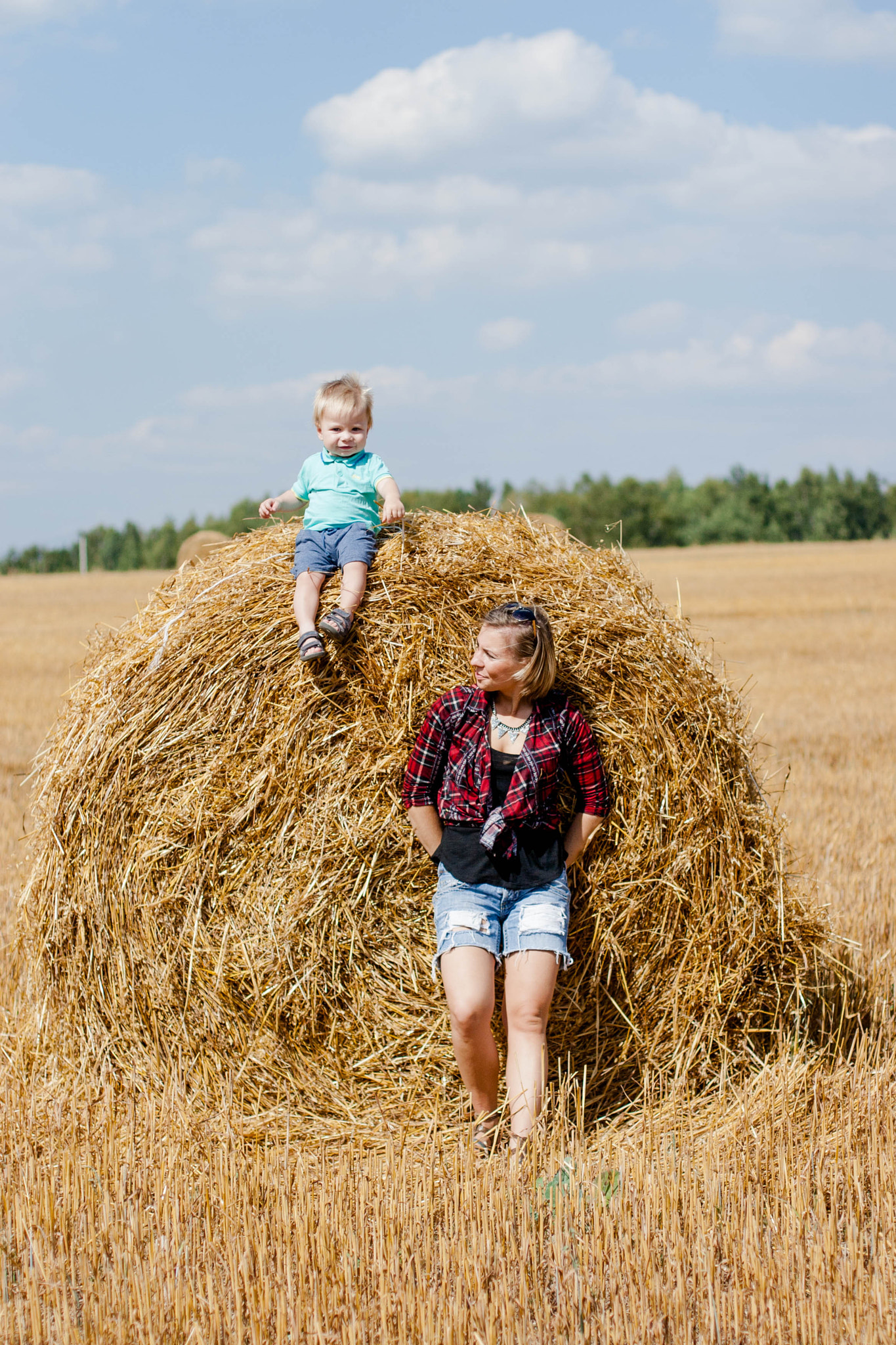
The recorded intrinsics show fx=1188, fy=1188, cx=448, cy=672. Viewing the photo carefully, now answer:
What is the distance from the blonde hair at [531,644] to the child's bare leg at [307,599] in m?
Result: 0.64

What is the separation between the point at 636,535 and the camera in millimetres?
67562

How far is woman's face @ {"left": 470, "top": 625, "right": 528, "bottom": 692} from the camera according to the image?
3912 mm

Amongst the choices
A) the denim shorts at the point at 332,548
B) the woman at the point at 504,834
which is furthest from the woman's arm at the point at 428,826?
the denim shorts at the point at 332,548

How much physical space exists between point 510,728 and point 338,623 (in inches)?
27.7

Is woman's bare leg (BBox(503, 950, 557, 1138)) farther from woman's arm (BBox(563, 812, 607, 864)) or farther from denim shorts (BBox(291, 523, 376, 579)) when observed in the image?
denim shorts (BBox(291, 523, 376, 579))

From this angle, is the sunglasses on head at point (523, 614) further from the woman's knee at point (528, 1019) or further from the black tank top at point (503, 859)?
the woman's knee at point (528, 1019)

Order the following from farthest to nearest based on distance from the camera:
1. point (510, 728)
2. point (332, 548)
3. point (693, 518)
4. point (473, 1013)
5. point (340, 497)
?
point (693, 518), point (340, 497), point (332, 548), point (510, 728), point (473, 1013)

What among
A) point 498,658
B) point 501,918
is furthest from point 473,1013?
point 498,658

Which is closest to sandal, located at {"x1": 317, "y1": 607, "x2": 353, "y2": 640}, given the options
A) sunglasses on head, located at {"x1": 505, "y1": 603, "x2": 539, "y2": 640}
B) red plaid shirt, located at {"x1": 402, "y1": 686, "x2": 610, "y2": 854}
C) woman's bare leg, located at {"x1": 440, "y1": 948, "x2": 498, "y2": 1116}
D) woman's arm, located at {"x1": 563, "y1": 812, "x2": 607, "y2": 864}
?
red plaid shirt, located at {"x1": 402, "y1": 686, "x2": 610, "y2": 854}

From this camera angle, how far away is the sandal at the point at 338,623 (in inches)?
163

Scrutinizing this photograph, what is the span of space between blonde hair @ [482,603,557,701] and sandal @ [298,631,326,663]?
1.89 ft

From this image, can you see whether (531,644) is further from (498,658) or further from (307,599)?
(307,599)

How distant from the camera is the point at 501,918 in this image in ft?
12.9

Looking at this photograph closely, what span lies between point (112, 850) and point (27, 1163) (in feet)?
3.68
